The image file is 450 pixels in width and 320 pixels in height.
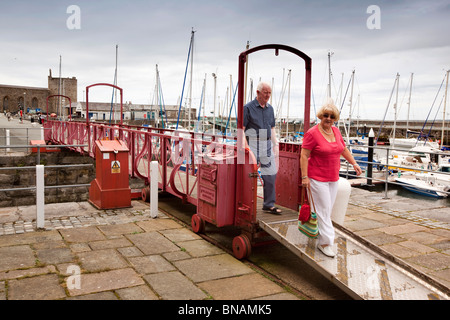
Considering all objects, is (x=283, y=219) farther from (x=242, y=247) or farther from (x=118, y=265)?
(x=118, y=265)

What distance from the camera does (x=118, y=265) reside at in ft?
14.8

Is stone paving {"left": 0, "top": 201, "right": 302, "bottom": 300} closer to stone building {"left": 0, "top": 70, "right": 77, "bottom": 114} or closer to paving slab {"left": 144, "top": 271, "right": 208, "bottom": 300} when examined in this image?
paving slab {"left": 144, "top": 271, "right": 208, "bottom": 300}

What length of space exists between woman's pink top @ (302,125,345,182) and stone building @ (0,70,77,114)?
81.0 metres

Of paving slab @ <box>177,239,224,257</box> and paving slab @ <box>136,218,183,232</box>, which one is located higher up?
paving slab @ <box>136,218,183,232</box>

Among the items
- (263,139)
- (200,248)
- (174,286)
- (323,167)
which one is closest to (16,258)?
(174,286)

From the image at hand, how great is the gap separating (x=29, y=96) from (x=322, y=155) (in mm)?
92069

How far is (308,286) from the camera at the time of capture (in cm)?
412

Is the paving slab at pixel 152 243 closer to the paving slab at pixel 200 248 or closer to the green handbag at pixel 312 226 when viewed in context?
the paving slab at pixel 200 248

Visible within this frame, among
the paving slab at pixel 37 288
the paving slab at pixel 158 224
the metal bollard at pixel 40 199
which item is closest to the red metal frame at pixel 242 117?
the paving slab at pixel 158 224

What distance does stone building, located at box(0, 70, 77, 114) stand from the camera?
81.4 metres

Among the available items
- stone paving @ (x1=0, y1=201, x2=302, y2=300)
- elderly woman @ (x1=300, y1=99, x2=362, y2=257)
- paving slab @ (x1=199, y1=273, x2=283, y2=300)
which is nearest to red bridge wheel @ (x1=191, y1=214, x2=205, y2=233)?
stone paving @ (x1=0, y1=201, x2=302, y2=300)

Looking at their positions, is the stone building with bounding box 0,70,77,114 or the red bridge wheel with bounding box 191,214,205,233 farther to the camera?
the stone building with bounding box 0,70,77,114

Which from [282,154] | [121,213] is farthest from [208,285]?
[121,213]
